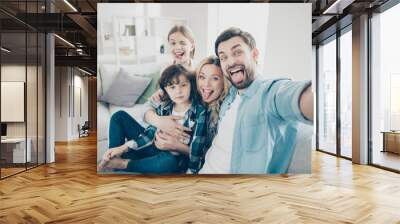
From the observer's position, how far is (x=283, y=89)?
636cm

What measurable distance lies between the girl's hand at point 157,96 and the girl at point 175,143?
0.20 ft

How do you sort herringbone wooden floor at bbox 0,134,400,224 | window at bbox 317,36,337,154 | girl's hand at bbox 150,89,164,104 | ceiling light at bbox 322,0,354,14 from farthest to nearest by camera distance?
1. window at bbox 317,36,337,154
2. ceiling light at bbox 322,0,354,14
3. girl's hand at bbox 150,89,164,104
4. herringbone wooden floor at bbox 0,134,400,224

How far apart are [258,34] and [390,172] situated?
3.50 m

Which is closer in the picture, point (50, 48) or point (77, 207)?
point (77, 207)

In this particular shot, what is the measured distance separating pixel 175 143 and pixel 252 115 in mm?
1384

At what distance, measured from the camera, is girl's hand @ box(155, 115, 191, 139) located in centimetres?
630

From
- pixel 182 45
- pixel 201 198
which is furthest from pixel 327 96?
pixel 201 198

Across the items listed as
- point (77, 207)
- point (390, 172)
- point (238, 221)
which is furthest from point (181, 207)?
point (390, 172)

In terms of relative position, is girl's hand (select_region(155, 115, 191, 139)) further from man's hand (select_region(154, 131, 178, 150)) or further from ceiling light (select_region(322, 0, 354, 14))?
Result: ceiling light (select_region(322, 0, 354, 14))

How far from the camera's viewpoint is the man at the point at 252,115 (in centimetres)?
633

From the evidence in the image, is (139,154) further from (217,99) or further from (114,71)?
(217,99)

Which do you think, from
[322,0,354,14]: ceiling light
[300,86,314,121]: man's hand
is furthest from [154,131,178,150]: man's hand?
[322,0,354,14]: ceiling light

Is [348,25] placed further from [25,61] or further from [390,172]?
[25,61]

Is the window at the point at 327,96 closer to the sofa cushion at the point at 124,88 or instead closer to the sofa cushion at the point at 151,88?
the sofa cushion at the point at 151,88
